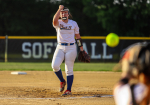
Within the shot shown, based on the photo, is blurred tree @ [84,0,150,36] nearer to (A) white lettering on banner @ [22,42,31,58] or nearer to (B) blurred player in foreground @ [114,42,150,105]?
(A) white lettering on banner @ [22,42,31,58]

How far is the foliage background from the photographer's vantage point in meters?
31.7

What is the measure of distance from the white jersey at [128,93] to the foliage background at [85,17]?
29.6 metres

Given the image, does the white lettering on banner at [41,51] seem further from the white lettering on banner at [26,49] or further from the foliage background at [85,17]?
the foliage background at [85,17]

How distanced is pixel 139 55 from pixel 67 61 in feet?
15.1

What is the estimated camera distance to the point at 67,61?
6.26 meters

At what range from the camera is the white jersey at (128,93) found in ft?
5.37

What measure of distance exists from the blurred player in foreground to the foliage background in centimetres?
2955

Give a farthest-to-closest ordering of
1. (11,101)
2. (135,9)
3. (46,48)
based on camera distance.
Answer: (135,9) → (46,48) → (11,101)

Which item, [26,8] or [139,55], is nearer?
[139,55]

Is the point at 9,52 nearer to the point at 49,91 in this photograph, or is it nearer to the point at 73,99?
the point at 49,91

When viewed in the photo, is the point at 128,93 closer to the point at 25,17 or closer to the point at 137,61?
the point at 137,61

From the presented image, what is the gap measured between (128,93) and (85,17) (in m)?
40.0

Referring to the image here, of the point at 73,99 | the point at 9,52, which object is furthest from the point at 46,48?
the point at 73,99

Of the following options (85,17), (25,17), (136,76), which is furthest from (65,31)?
(85,17)
